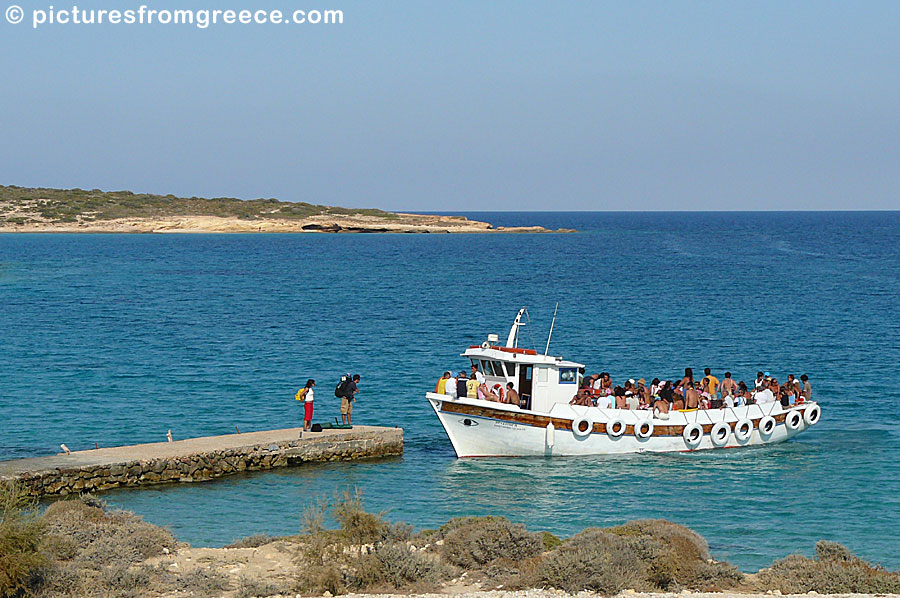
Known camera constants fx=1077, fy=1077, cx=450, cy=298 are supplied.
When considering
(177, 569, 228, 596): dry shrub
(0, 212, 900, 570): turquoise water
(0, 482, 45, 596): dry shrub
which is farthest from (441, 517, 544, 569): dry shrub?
(0, 482, 45, 596): dry shrub

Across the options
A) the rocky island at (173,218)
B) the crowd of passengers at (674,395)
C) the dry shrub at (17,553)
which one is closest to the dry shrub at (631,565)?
the dry shrub at (17,553)

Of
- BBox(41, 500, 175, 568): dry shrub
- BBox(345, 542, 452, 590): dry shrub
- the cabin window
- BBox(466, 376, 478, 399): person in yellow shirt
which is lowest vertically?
BBox(41, 500, 175, 568): dry shrub

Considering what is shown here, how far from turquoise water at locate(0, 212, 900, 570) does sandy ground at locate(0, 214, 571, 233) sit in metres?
63.3

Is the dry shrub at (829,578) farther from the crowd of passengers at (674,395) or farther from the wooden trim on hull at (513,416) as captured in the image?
the crowd of passengers at (674,395)

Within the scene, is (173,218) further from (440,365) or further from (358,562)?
(358,562)

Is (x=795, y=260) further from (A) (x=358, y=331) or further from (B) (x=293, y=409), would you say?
(B) (x=293, y=409)

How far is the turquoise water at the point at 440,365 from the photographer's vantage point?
77.2 feet

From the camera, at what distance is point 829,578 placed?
15.2 meters

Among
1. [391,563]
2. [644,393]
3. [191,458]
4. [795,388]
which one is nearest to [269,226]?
[795,388]

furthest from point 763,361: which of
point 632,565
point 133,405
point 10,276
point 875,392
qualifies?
point 10,276

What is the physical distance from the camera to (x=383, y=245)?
147 metres

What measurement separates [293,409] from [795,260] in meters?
85.7

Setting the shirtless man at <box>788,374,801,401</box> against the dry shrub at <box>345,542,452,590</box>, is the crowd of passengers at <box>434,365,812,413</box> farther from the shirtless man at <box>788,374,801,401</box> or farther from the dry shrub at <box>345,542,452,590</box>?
the dry shrub at <box>345,542,452,590</box>

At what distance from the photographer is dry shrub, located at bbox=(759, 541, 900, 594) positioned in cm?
1497
